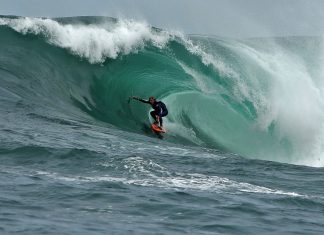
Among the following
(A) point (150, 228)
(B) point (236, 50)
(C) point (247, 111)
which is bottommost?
(A) point (150, 228)

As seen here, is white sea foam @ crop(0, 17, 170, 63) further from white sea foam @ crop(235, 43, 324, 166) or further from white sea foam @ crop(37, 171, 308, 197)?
white sea foam @ crop(37, 171, 308, 197)

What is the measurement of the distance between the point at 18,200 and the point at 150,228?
216 cm

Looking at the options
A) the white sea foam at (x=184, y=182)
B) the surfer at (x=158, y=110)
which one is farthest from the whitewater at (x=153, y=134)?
the surfer at (x=158, y=110)

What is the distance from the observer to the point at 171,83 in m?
28.1

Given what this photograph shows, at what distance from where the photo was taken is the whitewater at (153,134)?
10383mm

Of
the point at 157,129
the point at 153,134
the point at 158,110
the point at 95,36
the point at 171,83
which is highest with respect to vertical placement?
the point at 95,36

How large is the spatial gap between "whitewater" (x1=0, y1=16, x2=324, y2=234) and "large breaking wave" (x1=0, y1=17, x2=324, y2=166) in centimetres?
6

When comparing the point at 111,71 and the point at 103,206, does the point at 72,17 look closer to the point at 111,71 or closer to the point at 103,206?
the point at 111,71

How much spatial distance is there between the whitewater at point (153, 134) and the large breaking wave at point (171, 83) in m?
0.06

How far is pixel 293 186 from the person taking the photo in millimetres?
13531

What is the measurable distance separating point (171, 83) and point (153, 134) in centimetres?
616

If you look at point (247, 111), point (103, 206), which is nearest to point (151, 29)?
point (247, 111)

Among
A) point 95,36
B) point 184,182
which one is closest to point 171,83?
point 95,36

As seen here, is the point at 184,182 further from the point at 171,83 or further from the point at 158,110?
the point at 171,83
